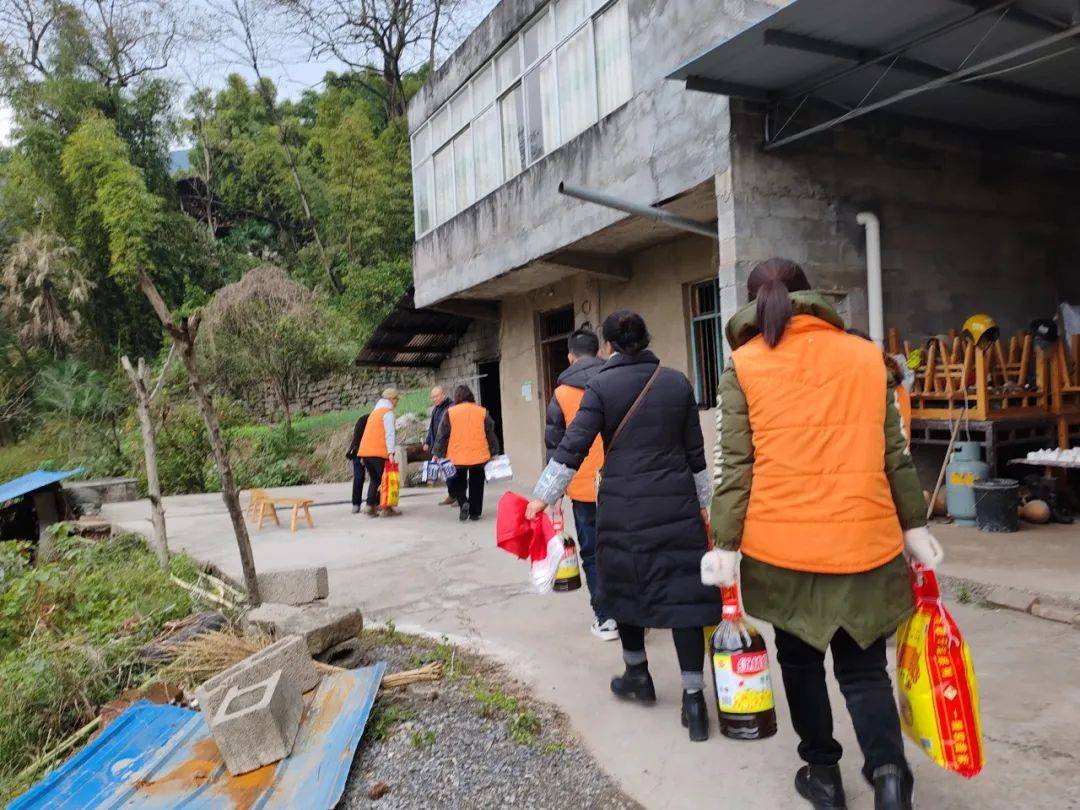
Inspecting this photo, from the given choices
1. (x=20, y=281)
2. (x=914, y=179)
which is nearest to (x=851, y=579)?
(x=914, y=179)

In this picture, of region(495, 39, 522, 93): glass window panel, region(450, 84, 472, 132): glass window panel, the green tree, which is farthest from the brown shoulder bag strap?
the green tree

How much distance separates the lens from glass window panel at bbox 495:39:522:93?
9531 mm

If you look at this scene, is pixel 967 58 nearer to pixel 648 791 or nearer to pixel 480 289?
pixel 648 791

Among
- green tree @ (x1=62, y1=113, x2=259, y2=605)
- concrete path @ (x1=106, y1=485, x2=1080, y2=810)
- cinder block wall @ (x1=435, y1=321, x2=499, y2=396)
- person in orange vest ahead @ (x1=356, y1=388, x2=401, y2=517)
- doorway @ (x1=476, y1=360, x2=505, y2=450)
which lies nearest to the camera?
concrete path @ (x1=106, y1=485, x2=1080, y2=810)

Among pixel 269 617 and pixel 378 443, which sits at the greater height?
pixel 378 443

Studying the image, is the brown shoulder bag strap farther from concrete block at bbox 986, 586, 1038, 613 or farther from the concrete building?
the concrete building

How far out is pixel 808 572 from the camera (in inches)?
89.4

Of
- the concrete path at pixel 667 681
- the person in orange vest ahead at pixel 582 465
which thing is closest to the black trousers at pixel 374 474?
the concrete path at pixel 667 681

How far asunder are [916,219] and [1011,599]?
3779 mm

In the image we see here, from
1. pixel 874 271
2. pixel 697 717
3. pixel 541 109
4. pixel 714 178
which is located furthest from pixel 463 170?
pixel 697 717

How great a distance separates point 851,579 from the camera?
87.9 inches

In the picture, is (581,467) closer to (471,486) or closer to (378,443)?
(471,486)

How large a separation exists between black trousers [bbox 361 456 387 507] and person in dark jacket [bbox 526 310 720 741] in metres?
6.46

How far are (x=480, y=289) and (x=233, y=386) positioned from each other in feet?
32.7
